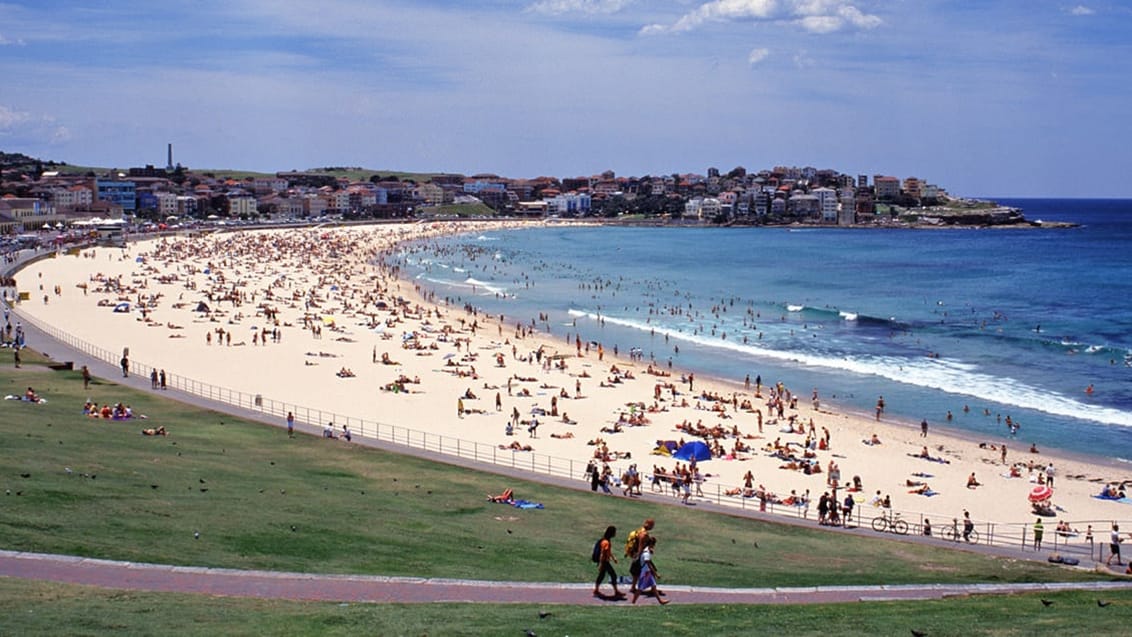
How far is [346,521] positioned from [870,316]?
46.3m

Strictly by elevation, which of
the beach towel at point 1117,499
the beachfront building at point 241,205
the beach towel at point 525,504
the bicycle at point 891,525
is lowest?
the beach towel at point 1117,499

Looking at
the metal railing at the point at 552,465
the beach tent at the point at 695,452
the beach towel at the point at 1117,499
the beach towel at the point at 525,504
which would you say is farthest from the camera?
the beach tent at the point at 695,452

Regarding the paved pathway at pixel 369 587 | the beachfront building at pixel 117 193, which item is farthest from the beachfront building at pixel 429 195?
the paved pathway at pixel 369 587

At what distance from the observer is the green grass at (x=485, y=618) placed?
9234mm

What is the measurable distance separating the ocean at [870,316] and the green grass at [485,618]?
18658 millimetres

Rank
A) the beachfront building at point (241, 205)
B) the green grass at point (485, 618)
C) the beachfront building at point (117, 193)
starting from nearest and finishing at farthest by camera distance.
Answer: the green grass at point (485, 618), the beachfront building at point (117, 193), the beachfront building at point (241, 205)

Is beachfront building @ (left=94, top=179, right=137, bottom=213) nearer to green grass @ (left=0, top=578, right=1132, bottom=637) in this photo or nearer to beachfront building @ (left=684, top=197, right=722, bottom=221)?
beachfront building @ (left=684, top=197, right=722, bottom=221)

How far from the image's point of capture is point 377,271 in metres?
→ 77.4

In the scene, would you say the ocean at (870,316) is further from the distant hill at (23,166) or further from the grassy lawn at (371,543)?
the distant hill at (23,166)

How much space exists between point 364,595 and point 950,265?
9088 cm

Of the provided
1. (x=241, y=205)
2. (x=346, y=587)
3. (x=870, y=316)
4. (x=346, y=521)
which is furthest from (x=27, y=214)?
(x=346, y=587)

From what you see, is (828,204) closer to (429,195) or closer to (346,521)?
(429,195)

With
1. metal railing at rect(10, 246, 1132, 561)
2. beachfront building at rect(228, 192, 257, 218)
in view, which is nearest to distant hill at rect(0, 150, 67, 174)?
beachfront building at rect(228, 192, 257, 218)

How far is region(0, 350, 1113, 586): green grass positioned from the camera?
1232 centimetres
